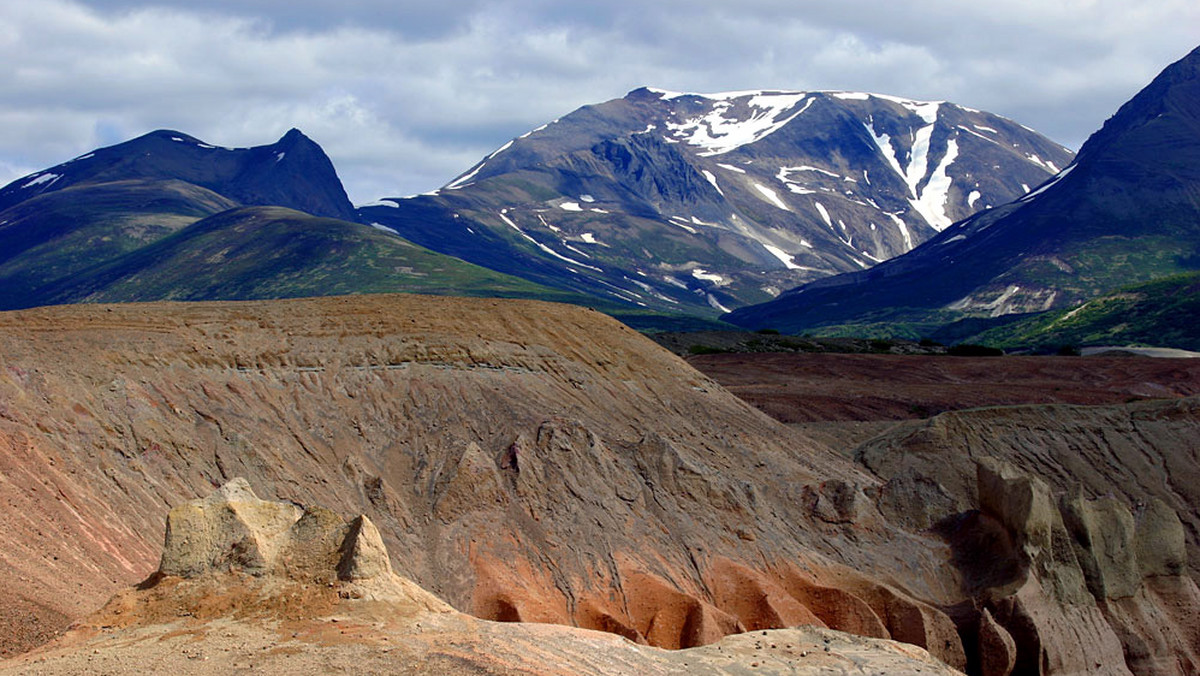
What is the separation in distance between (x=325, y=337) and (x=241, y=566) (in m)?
24.5

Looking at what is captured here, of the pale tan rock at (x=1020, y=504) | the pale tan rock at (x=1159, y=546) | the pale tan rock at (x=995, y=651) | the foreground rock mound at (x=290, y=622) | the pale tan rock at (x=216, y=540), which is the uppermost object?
the pale tan rock at (x=216, y=540)

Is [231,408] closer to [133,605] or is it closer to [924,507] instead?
[133,605]

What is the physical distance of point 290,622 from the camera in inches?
979

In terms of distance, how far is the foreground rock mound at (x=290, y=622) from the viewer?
76.2 feet

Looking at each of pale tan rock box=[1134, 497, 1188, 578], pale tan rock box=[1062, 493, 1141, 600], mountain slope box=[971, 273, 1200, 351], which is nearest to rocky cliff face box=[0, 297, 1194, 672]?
pale tan rock box=[1134, 497, 1188, 578]

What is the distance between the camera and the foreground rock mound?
23234 millimetres

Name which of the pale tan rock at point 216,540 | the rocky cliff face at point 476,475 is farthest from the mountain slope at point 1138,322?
the pale tan rock at point 216,540

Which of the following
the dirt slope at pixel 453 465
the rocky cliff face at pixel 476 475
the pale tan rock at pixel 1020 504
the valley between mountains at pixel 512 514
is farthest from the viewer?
the pale tan rock at pixel 1020 504

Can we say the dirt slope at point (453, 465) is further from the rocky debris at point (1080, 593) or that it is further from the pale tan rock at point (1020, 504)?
the pale tan rock at point (1020, 504)

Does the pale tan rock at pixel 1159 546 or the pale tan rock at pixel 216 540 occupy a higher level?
the pale tan rock at pixel 216 540

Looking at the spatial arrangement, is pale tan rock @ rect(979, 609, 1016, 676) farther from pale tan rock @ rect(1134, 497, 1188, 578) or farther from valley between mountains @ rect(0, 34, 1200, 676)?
pale tan rock @ rect(1134, 497, 1188, 578)

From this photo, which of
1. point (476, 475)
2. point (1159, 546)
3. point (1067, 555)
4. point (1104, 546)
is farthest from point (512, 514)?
point (1159, 546)

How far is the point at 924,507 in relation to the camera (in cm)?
5400

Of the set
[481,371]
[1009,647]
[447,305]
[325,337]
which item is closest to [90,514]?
[325,337]
